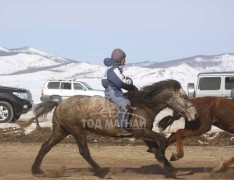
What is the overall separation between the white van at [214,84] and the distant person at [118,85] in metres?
12.8

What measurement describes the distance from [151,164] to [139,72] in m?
110

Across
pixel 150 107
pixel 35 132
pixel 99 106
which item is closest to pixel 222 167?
pixel 150 107

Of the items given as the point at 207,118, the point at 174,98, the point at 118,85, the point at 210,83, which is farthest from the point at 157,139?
the point at 210,83

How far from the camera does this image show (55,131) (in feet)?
34.3

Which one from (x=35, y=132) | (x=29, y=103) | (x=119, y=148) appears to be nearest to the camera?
(x=119, y=148)

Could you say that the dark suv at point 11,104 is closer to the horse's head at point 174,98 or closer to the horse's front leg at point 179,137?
the horse's front leg at point 179,137

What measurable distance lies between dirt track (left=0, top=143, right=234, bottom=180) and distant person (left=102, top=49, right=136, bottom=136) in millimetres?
1108

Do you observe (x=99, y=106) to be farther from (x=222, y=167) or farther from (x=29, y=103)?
(x=29, y=103)

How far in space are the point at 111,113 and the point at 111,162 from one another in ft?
8.98

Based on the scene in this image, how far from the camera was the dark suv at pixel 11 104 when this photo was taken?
812 inches

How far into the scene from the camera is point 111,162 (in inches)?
494

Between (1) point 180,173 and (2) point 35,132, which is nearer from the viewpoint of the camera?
(1) point 180,173

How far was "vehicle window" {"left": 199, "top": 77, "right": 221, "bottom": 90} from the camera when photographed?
2261 cm

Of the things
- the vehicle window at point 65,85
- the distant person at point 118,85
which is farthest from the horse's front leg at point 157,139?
the vehicle window at point 65,85
